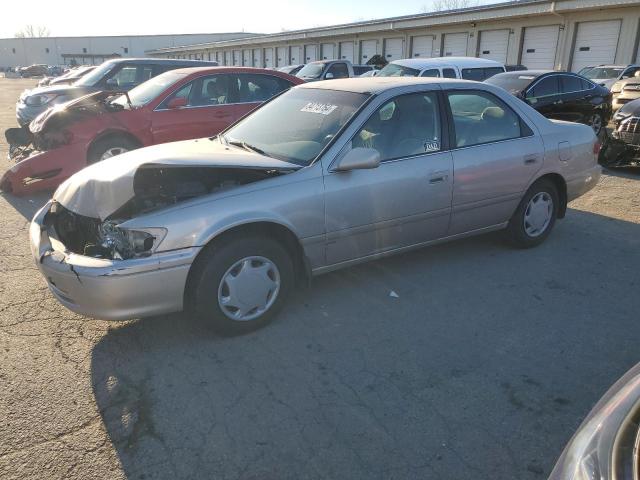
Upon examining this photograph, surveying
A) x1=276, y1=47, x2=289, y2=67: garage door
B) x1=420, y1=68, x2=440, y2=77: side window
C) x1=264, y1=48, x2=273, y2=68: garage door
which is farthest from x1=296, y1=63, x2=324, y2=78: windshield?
x1=264, y1=48, x2=273, y2=68: garage door

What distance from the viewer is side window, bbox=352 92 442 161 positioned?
391cm

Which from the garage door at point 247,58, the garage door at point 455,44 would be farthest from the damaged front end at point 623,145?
the garage door at point 247,58

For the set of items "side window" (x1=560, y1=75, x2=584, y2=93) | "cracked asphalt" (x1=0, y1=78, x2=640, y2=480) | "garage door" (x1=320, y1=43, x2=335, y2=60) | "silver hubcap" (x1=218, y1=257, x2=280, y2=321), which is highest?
"garage door" (x1=320, y1=43, x2=335, y2=60)

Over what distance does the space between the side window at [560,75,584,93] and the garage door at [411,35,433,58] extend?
58.9 ft

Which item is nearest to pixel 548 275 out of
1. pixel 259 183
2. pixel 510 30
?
pixel 259 183

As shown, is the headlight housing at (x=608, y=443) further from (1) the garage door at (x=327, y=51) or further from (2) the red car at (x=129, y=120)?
(1) the garage door at (x=327, y=51)

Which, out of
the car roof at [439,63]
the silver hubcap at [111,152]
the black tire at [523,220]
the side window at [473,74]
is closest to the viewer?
the black tire at [523,220]

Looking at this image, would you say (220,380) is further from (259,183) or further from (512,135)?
(512,135)

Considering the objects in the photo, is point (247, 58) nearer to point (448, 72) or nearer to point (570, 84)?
point (448, 72)

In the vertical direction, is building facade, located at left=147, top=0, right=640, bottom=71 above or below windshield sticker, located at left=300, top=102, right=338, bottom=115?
above

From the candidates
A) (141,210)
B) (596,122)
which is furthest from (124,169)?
(596,122)

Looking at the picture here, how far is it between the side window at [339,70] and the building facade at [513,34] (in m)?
9.89

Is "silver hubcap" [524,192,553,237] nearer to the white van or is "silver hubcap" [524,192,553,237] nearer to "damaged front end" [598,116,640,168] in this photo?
"damaged front end" [598,116,640,168]

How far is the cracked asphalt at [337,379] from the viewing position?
2.44m
